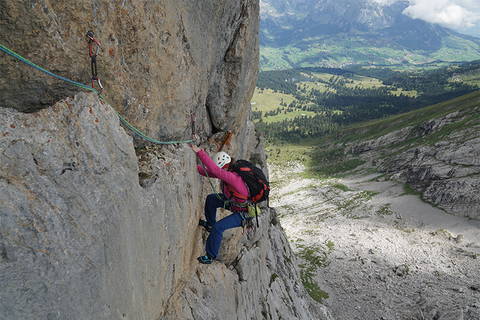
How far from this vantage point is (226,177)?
10.6 meters

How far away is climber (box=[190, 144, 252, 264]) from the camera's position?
1062cm

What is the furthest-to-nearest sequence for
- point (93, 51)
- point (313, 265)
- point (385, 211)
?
point (385, 211)
point (313, 265)
point (93, 51)

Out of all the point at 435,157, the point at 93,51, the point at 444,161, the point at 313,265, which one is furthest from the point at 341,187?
the point at 93,51

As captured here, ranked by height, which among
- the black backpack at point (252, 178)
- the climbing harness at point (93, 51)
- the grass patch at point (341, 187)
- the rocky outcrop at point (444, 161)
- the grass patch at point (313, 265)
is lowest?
the grass patch at point (313, 265)

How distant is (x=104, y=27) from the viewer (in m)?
7.08

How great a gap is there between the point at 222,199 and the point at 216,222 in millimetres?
962

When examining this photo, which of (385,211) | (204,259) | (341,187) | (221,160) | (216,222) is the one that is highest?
(221,160)

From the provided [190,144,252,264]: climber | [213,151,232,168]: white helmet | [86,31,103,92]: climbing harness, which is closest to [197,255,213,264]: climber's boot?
[190,144,252,264]: climber

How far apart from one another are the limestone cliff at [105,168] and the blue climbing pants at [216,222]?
613 millimetres

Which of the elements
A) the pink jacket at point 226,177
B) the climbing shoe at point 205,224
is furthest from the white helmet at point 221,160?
the climbing shoe at point 205,224

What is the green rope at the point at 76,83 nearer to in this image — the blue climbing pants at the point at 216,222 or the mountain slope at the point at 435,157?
the blue climbing pants at the point at 216,222

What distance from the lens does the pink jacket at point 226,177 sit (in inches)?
415

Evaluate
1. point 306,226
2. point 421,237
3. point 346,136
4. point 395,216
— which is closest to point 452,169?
point 395,216

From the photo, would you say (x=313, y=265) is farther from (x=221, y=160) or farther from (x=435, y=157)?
(x=435, y=157)
